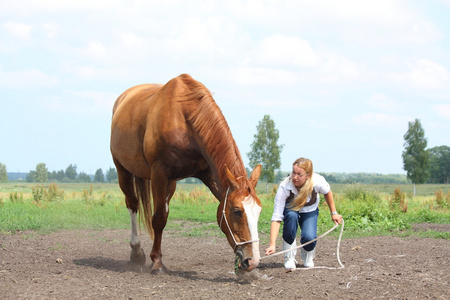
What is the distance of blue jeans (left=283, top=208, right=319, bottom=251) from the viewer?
541 centimetres

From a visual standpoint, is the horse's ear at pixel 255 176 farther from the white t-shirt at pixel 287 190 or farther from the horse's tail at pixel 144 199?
the horse's tail at pixel 144 199

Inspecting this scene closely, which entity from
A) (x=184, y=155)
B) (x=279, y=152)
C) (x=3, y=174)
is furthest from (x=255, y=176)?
(x=3, y=174)

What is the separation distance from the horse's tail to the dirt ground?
26.4 inches

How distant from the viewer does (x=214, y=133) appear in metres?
4.99

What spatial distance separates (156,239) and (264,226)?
467cm

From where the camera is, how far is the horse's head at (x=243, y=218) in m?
4.34

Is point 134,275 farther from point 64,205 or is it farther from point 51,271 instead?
point 64,205

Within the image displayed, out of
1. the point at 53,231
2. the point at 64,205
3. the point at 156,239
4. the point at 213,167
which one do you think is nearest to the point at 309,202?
the point at 213,167

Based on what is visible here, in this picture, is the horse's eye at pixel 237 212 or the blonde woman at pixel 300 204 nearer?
the horse's eye at pixel 237 212

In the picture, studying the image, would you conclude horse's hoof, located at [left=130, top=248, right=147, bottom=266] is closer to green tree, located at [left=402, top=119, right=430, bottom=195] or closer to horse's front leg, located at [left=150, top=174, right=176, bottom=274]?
horse's front leg, located at [left=150, top=174, right=176, bottom=274]

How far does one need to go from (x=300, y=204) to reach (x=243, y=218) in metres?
1.19

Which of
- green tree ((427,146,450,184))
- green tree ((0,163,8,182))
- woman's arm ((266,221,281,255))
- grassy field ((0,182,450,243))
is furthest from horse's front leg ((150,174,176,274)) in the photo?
green tree ((427,146,450,184))

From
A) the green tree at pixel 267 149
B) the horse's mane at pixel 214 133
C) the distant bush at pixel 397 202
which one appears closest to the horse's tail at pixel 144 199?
the horse's mane at pixel 214 133

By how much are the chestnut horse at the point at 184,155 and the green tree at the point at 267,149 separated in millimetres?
28662
